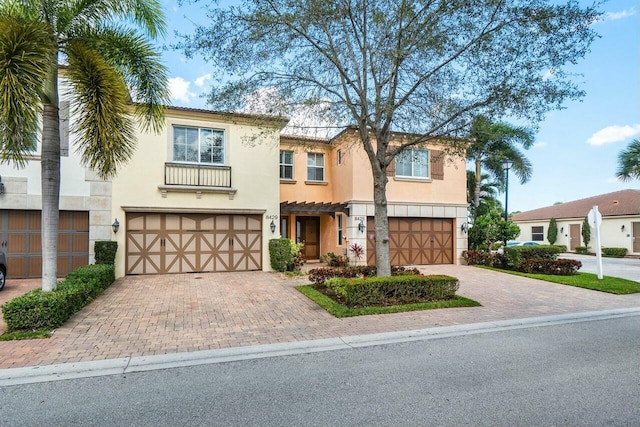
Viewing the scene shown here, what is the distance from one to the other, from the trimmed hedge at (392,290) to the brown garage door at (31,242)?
9.31m

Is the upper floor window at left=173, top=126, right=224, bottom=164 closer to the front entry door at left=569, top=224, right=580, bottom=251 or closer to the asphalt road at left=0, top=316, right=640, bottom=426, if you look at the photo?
the asphalt road at left=0, top=316, right=640, bottom=426

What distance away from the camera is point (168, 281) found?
446 inches

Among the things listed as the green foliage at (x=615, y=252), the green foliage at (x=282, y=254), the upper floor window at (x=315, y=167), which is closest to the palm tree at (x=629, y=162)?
the green foliage at (x=615, y=252)

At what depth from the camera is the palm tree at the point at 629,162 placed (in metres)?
18.2

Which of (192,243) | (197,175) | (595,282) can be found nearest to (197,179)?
(197,175)

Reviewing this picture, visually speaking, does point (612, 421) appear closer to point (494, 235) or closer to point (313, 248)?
point (494, 235)

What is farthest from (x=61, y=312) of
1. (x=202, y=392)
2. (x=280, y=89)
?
(x=280, y=89)

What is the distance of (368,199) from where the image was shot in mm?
15133

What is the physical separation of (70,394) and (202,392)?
1.44 metres

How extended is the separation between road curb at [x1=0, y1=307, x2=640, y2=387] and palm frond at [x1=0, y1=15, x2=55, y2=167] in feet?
12.5

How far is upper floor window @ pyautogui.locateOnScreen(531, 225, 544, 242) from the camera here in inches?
1198

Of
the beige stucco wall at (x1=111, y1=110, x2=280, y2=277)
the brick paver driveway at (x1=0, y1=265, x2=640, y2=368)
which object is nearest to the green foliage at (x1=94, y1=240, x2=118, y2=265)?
the beige stucco wall at (x1=111, y1=110, x2=280, y2=277)

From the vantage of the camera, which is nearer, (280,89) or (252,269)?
(280,89)

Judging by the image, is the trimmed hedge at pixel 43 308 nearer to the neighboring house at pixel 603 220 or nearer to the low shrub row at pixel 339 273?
the low shrub row at pixel 339 273
